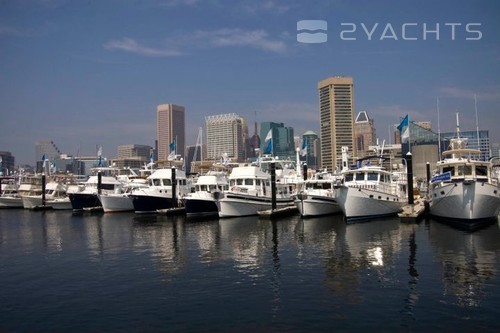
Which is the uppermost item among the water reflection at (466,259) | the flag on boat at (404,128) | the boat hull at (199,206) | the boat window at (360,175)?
the flag on boat at (404,128)

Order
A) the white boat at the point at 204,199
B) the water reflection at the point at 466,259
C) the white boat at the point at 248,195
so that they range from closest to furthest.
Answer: the water reflection at the point at 466,259 → the white boat at the point at 248,195 → the white boat at the point at 204,199

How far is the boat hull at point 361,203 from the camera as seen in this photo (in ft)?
134

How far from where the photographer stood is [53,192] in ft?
293

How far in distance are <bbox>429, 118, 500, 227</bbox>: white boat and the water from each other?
229cm

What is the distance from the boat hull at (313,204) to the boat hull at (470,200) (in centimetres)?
1277

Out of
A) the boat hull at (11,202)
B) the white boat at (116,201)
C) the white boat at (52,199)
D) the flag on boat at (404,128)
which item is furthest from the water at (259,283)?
the boat hull at (11,202)

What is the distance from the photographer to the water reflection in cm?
1692

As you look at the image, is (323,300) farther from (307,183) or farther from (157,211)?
(157,211)

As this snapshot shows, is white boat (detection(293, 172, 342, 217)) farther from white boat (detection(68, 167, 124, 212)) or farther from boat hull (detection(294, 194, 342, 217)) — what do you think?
white boat (detection(68, 167, 124, 212))

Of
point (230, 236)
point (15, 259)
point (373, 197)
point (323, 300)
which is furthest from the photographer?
point (373, 197)

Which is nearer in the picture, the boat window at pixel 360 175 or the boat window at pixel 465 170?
the boat window at pixel 465 170

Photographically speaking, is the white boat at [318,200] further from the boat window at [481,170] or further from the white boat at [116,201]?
the white boat at [116,201]

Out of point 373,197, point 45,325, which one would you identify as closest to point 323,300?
point 45,325

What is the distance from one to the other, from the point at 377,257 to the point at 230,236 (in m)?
14.4
